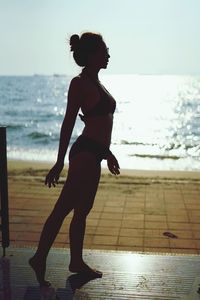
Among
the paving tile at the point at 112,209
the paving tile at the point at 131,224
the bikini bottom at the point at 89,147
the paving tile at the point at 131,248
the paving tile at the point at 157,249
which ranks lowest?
the paving tile at the point at 112,209

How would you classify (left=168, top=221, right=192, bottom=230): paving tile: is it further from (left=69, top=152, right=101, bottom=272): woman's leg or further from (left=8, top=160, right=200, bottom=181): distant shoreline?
(left=8, top=160, right=200, bottom=181): distant shoreline

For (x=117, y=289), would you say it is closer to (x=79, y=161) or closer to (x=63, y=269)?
(x=63, y=269)

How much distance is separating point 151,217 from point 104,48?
271cm

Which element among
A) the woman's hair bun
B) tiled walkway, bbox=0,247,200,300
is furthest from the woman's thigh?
the woman's hair bun

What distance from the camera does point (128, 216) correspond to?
5.34 metres

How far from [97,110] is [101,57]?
1.09 ft

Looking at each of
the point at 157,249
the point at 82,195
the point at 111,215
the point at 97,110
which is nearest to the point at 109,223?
the point at 111,215

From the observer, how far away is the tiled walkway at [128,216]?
447 centimetres

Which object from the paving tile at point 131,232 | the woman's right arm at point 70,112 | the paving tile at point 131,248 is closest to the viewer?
the woman's right arm at point 70,112

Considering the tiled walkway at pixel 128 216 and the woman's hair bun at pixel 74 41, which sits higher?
the woman's hair bun at pixel 74 41

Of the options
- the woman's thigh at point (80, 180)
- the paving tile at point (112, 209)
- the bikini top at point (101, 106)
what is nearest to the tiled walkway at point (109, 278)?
the woman's thigh at point (80, 180)

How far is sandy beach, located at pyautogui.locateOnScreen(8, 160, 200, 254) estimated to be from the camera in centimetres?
447

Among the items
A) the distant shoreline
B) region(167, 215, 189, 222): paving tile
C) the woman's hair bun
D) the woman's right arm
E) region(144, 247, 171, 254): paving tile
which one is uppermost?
the woman's hair bun

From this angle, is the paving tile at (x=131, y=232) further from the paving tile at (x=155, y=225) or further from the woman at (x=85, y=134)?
the woman at (x=85, y=134)
